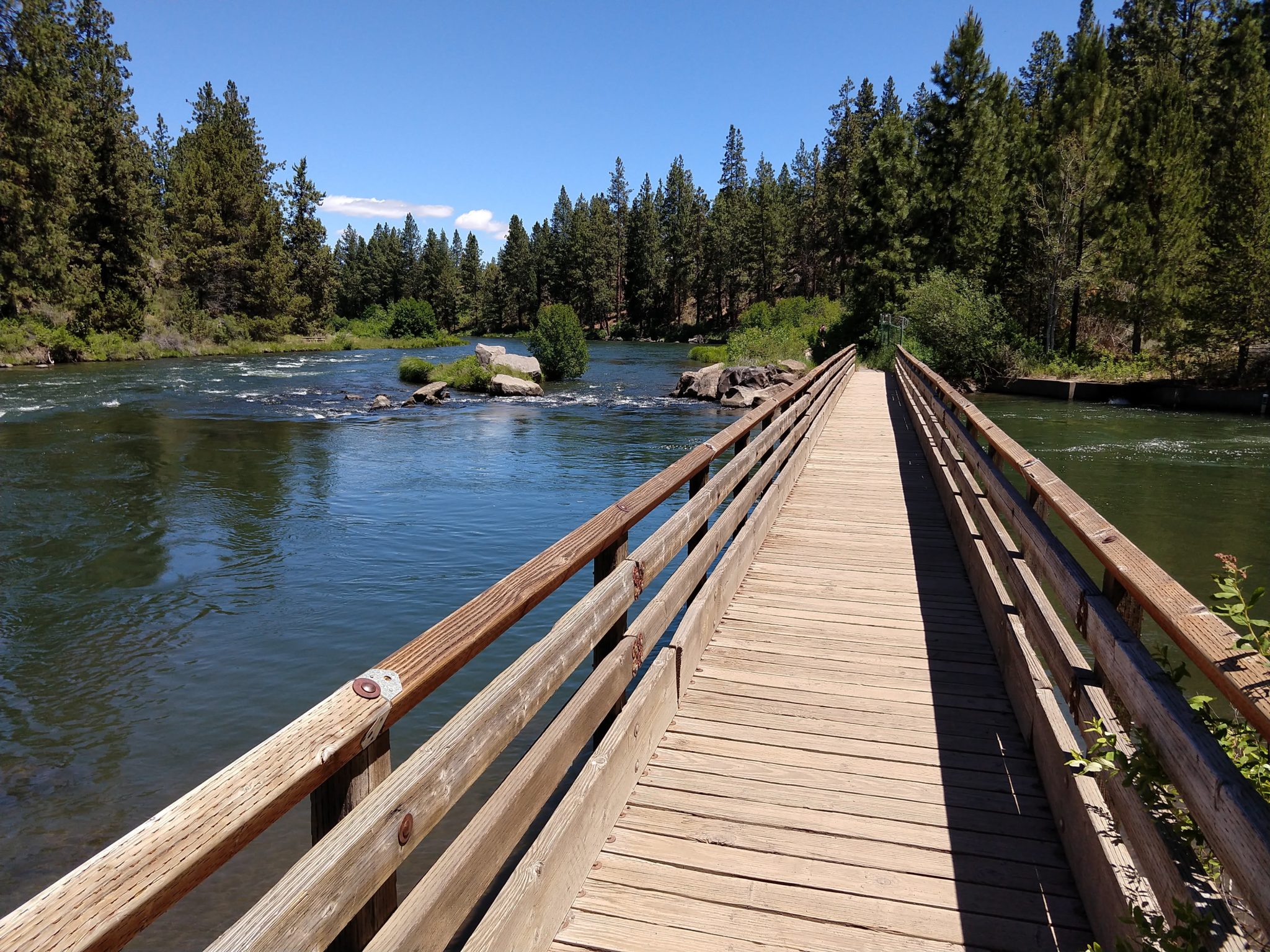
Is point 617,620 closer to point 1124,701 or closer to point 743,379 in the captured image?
point 1124,701

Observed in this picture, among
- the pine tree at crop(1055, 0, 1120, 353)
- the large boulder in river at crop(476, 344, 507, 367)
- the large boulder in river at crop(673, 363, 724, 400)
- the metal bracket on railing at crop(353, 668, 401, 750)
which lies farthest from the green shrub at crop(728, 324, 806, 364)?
the metal bracket on railing at crop(353, 668, 401, 750)

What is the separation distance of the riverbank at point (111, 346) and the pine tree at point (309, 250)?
187 inches

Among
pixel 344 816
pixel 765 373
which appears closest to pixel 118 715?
pixel 344 816

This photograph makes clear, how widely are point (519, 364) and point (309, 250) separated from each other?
39.9 meters

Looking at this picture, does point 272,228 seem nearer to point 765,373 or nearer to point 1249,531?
point 765,373

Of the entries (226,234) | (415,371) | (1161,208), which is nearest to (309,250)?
(226,234)

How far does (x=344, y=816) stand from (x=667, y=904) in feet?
4.59

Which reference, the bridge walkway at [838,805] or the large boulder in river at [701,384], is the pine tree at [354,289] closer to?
the large boulder in river at [701,384]

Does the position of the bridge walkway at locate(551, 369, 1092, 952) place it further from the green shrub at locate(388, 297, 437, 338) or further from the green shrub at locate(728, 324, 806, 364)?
the green shrub at locate(388, 297, 437, 338)

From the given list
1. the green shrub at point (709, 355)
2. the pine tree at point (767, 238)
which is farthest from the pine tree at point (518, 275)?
the green shrub at point (709, 355)

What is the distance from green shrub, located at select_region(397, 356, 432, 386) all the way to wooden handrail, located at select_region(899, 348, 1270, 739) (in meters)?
34.9

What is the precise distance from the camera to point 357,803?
1712mm

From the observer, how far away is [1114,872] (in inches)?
93.8

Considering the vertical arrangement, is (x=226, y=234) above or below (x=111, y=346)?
above
